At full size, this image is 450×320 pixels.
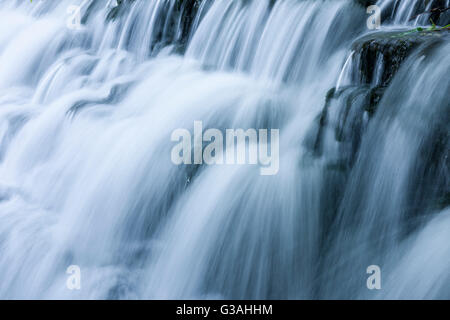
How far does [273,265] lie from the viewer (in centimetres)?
318

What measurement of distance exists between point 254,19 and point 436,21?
5.95ft

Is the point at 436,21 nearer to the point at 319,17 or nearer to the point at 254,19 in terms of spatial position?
the point at 319,17
